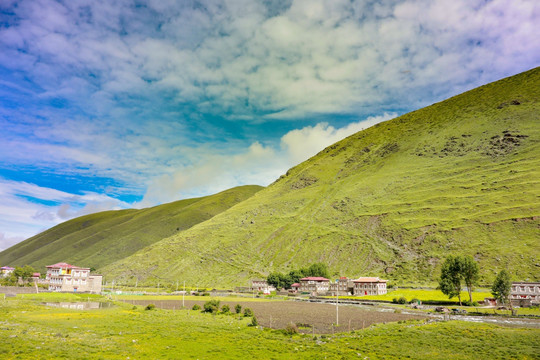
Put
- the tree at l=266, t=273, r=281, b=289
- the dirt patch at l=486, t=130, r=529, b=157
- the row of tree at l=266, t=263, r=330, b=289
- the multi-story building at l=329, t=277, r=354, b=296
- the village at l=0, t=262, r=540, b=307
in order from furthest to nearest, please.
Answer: the dirt patch at l=486, t=130, r=529, b=157 < the row of tree at l=266, t=263, r=330, b=289 < the tree at l=266, t=273, r=281, b=289 < the multi-story building at l=329, t=277, r=354, b=296 < the village at l=0, t=262, r=540, b=307

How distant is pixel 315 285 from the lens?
133m

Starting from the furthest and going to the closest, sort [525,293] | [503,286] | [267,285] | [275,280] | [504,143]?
[504,143] → [267,285] → [275,280] → [525,293] → [503,286]

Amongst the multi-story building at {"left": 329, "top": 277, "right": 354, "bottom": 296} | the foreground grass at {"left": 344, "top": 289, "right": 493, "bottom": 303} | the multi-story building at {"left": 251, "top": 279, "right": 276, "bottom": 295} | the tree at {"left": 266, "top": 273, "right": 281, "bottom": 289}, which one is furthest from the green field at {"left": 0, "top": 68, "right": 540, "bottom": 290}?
the tree at {"left": 266, "top": 273, "right": 281, "bottom": 289}

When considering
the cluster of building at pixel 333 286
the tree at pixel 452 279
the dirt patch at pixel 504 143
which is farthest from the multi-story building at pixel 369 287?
the dirt patch at pixel 504 143

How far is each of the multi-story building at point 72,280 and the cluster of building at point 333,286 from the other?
198ft

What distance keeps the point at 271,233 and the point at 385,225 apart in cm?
6324

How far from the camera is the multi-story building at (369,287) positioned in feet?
378

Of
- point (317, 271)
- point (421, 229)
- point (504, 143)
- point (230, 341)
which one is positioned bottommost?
point (230, 341)

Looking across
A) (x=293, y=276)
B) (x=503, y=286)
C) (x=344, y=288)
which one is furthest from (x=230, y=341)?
(x=293, y=276)

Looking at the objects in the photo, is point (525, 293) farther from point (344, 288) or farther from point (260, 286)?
point (260, 286)

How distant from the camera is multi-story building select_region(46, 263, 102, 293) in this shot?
122 metres

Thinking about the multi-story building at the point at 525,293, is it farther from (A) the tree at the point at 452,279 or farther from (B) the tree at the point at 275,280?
(B) the tree at the point at 275,280

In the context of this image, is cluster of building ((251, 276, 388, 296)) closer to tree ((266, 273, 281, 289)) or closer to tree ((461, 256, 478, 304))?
tree ((266, 273, 281, 289))

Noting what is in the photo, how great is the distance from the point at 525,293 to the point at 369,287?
44187 millimetres
